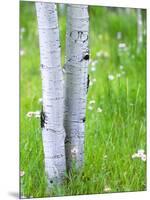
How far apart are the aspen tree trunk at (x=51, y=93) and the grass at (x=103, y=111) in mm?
41

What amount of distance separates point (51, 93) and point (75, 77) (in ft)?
0.34

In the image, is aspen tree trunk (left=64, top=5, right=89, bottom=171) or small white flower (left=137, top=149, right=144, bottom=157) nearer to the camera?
aspen tree trunk (left=64, top=5, right=89, bottom=171)

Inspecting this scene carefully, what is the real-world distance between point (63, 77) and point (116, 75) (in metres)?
0.44

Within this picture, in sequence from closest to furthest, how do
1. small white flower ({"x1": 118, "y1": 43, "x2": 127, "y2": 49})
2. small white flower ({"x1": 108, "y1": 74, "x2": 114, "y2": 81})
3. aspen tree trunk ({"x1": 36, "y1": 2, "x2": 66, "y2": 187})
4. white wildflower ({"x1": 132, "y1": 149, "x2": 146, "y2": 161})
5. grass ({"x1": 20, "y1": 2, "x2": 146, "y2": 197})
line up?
1. aspen tree trunk ({"x1": 36, "y1": 2, "x2": 66, "y2": 187})
2. grass ({"x1": 20, "y1": 2, "x2": 146, "y2": 197})
3. white wildflower ({"x1": 132, "y1": 149, "x2": 146, "y2": 161})
4. small white flower ({"x1": 108, "y1": 74, "x2": 114, "y2": 81})
5. small white flower ({"x1": 118, "y1": 43, "x2": 127, "y2": 49})

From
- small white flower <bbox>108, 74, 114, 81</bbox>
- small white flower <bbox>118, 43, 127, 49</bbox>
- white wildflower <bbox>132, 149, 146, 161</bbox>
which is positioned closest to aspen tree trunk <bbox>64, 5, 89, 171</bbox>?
white wildflower <bbox>132, 149, 146, 161</bbox>

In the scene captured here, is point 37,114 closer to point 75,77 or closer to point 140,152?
point 75,77

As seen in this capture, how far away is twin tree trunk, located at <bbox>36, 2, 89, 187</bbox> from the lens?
2.01 meters

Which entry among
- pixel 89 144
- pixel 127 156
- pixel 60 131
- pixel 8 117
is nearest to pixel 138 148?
pixel 127 156

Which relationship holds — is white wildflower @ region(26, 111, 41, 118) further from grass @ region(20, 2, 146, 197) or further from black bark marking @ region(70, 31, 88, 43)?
black bark marking @ region(70, 31, 88, 43)

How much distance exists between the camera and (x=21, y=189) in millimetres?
2045

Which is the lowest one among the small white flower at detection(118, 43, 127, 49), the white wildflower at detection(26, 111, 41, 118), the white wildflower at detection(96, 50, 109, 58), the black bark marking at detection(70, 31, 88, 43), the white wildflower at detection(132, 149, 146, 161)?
the white wildflower at detection(132, 149, 146, 161)

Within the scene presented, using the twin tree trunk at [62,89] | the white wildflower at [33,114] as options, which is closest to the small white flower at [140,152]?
the twin tree trunk at [62,89]

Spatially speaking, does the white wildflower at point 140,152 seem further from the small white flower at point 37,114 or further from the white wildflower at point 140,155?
the small white flower at point 37,114

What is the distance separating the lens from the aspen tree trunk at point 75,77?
2.07m
